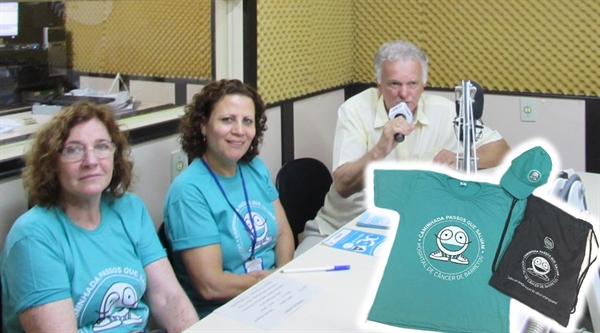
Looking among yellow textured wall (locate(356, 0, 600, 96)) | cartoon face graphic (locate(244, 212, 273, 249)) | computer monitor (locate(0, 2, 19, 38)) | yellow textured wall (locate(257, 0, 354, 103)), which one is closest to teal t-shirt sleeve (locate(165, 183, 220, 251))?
A: cartoon face graphic (locate(244, 212, 273, 249))

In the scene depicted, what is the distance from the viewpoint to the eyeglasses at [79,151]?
1663mm

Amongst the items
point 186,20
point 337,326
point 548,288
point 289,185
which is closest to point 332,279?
point 337,326

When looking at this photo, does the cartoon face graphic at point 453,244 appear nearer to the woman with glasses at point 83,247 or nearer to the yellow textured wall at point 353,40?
the woman with glasses at point 83,247

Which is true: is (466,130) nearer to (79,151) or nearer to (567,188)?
(567,188)

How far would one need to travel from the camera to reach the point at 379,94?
2646mm

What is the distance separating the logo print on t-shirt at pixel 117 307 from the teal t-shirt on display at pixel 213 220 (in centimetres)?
31

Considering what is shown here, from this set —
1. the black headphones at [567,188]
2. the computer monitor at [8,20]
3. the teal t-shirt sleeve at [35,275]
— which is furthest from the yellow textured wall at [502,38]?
the teal t-shirt sleeve at [35,275]

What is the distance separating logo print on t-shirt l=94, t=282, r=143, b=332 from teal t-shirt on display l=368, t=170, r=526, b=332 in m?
0.82

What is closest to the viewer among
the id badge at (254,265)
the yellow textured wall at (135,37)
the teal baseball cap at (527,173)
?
the teal baseball cap at (527,173)

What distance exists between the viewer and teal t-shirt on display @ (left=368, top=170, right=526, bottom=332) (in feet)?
3.60

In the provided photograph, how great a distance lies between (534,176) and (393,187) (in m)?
0.25

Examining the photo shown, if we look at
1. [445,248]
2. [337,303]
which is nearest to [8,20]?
[337,303]

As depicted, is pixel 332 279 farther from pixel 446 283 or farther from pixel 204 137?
pixel 204 137

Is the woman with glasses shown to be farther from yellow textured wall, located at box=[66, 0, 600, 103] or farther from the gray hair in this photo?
yellow textured wall, located at box=[66, 0, 600, 103]
